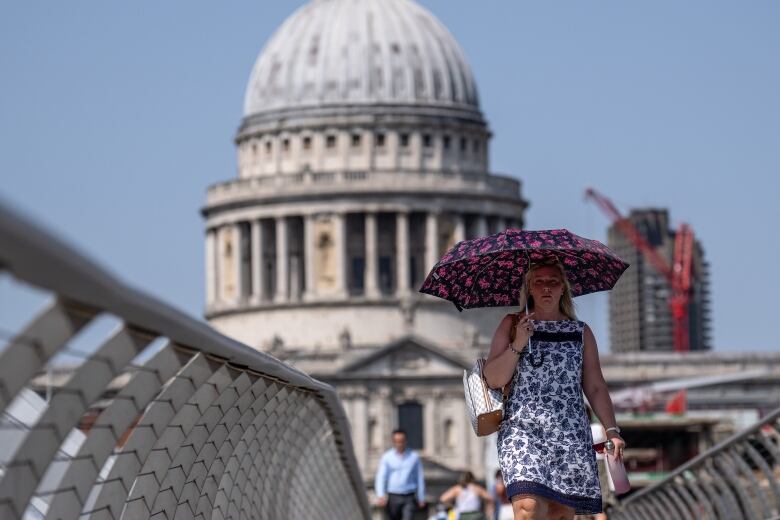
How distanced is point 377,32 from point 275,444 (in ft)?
401

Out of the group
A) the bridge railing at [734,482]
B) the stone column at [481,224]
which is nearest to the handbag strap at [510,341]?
the bridge railing at [734,482]

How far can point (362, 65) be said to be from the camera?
135000 mm

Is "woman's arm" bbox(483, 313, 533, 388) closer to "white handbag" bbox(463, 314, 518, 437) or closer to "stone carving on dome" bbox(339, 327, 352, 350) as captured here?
"white handbag" bbox(463, 314, 518, 437)

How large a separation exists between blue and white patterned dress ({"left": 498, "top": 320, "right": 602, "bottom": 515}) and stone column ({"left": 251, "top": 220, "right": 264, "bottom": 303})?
386ft

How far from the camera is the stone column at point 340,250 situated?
5069 inches

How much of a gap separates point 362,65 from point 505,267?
122252mm

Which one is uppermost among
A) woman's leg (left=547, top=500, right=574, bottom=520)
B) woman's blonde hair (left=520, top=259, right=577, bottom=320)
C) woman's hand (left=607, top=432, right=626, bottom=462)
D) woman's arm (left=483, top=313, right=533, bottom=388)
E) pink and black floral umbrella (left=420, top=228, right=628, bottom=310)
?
pink and black floral umbrella (left=420, top=228, right=628, bottom=310)

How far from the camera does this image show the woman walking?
11289mm

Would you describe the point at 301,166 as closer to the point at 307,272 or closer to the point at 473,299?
the point at 307,272

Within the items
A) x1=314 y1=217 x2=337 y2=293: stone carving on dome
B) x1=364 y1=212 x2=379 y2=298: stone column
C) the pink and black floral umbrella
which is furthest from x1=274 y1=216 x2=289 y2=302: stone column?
the pink and black floral umbrella

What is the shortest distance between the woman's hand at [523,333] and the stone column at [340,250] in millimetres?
116918

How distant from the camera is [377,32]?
444 ft

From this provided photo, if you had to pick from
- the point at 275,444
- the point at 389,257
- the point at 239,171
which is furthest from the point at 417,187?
the point at 275,444

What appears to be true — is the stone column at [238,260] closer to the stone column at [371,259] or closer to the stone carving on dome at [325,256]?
the stone carving on dome at [325,256]
